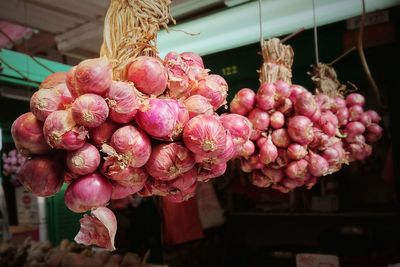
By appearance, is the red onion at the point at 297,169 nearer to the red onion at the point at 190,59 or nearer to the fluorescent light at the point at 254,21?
the red onion at the point at 190,59

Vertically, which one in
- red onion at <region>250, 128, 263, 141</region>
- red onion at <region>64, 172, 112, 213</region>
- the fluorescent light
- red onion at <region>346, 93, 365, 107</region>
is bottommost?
red onion at <region>64, 172, 112, 213</region>

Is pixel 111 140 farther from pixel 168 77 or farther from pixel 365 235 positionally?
pixel 365 235

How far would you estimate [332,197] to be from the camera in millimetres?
4203

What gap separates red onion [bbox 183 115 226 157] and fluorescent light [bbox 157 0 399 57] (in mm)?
1755

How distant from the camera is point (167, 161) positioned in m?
0.90

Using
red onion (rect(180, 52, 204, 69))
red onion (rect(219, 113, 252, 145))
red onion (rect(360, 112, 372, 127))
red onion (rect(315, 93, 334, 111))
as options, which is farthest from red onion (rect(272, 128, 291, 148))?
red onion (rect(360, 112, 372, 127))

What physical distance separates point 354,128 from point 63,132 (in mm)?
1875

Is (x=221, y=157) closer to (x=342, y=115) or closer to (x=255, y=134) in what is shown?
(x=255, y=134)

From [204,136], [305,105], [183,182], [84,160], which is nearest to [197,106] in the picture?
[204,136]

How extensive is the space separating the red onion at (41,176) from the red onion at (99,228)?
0.38 feet

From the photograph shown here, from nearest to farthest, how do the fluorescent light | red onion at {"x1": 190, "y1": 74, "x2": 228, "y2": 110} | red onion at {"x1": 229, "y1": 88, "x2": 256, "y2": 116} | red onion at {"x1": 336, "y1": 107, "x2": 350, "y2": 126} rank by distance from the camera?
red onion at {"x1": 190, "y1": 74, "x2": 228, "y2": 110} → red onion at {"x1": 229, "y1": 88, "x2": 256, "y2": 116} → red onion at {"x1": 336, "y1": 107, "x2": 350, "y2": 126} → the fluorescent light

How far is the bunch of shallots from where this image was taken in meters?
3.52

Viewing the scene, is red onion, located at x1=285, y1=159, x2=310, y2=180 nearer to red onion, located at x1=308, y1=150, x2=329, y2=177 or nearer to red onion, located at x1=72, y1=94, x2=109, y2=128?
red onion, located at x1=308, y1=150, x2=329, y2=177

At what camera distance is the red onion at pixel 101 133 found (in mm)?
878
